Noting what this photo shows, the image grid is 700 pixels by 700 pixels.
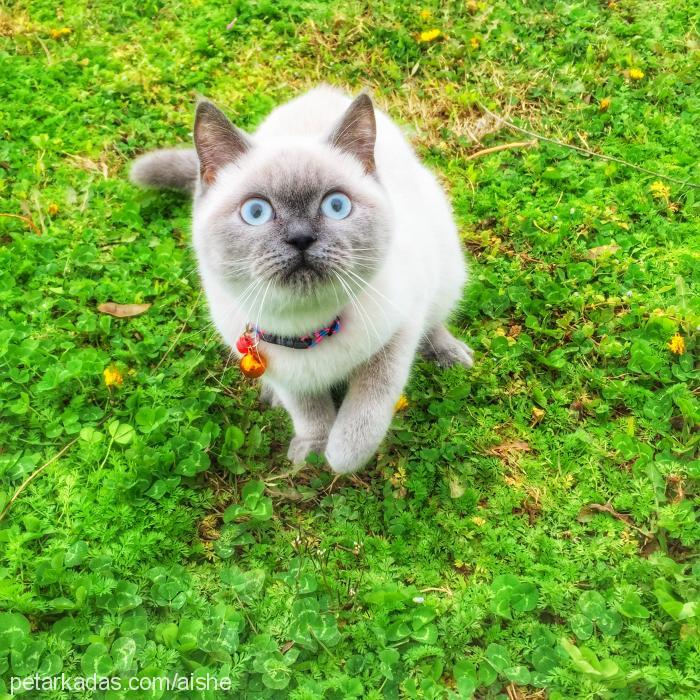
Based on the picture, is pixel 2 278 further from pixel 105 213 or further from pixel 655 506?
pixel 655 506

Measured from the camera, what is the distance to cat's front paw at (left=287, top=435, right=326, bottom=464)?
7.26 feet

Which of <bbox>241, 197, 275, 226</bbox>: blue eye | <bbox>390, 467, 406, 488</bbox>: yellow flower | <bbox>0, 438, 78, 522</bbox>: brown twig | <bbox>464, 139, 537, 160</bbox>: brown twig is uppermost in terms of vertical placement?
<bbox>241, 197, 275, 226</bbox>: blue eye

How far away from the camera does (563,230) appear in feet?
8.99

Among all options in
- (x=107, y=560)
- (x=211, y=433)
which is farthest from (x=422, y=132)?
(x=107, y=560)

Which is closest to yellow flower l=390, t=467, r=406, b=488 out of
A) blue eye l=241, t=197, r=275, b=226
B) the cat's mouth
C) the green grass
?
the green grass

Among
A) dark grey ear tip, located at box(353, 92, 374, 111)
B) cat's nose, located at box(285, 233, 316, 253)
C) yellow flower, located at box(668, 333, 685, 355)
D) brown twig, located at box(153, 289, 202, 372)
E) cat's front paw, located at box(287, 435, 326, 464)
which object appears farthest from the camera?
brown twig, located at box(153, 289, 202, 372)

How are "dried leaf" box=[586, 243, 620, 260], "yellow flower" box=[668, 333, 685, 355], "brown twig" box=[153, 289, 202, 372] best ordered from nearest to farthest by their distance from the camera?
"yellow flower" box=[668, 333, 685, 355] < "brown twig" box=[153, 289, 202, 372] < "dried leaf" box=[586, 243, 620, 260]

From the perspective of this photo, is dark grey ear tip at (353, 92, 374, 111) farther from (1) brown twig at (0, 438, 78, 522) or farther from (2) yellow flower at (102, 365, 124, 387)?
(1) brown twig at (0, 438, 78, 522)

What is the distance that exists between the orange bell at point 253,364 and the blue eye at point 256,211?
49 cm

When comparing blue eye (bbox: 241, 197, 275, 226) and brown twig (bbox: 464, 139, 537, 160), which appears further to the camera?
brown twig (bbox: 464, 139, 537, 160)

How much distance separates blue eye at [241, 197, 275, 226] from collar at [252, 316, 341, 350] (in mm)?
379

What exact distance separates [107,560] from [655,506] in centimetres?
187

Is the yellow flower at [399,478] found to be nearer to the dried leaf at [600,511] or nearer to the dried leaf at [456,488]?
the dried leaf at [456,488]

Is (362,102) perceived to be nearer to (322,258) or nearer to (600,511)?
(322,258)
